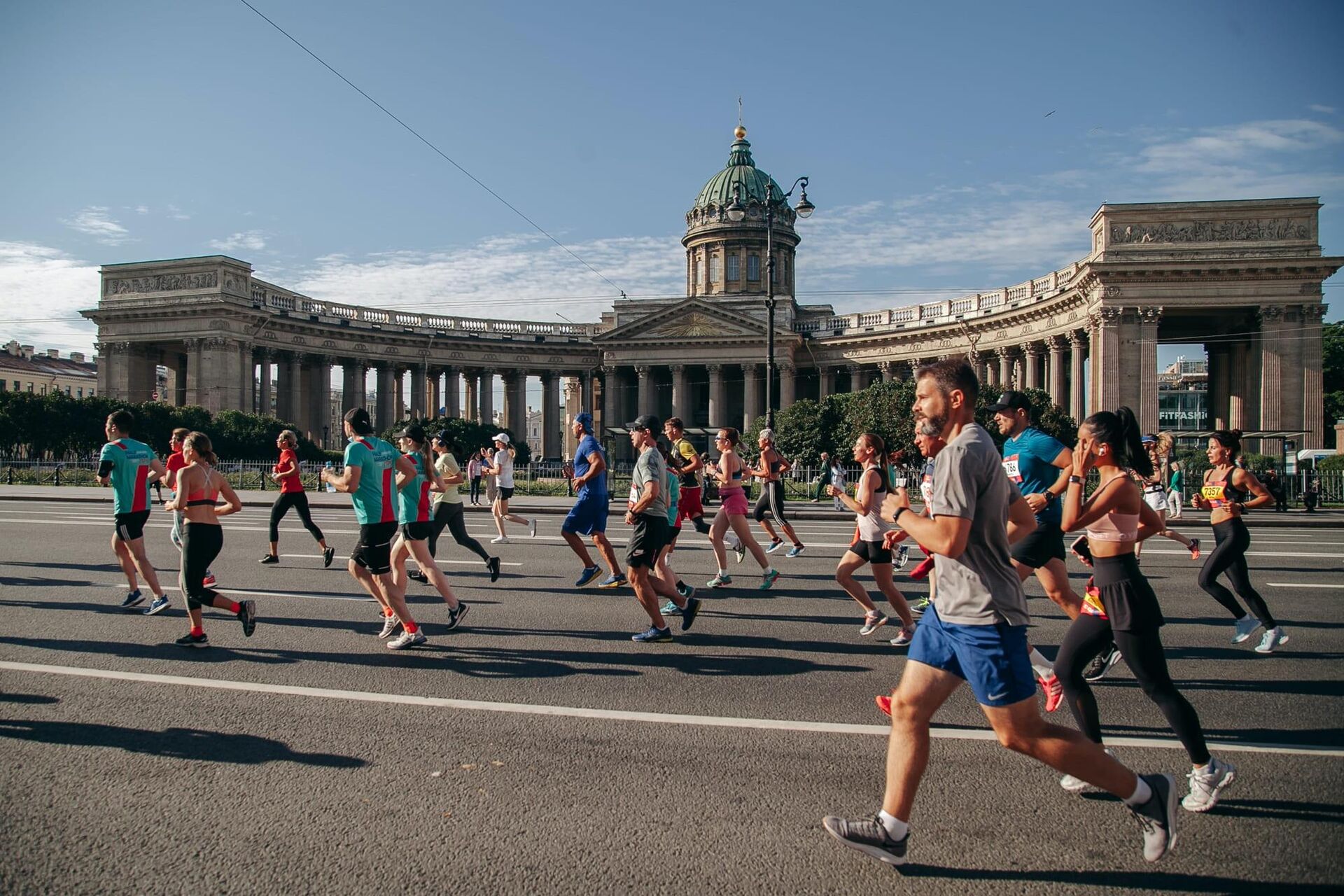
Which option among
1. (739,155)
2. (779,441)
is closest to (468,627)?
(779,441)

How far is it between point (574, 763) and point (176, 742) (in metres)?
2.37

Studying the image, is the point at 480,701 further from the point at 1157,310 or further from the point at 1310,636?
the point at 1157,310

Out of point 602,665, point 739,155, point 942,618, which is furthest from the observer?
point 739,155

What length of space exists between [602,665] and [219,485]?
4065 millimetres

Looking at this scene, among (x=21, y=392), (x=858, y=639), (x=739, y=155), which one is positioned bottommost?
(x=858, y=639)

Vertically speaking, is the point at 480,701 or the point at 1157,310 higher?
the point at 1157,310

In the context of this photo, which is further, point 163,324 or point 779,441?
point 163,324

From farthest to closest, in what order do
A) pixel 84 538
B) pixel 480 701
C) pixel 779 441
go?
pixel 779 441, pixel 84 538, pixel 480 701

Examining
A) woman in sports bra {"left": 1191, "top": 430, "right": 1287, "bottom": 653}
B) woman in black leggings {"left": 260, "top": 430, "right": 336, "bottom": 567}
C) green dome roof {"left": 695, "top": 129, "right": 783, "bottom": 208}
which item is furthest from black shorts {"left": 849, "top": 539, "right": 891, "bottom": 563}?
green dome roof {"left": 695, "top": 129, "right": 783, "bottom": 208}

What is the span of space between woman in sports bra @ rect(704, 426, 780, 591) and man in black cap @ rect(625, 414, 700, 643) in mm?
2516

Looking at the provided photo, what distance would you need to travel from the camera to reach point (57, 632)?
7980 mm

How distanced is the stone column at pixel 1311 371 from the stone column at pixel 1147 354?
641cm

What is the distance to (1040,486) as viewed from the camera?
724 centimetres

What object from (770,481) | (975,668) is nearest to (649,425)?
(770,481)
